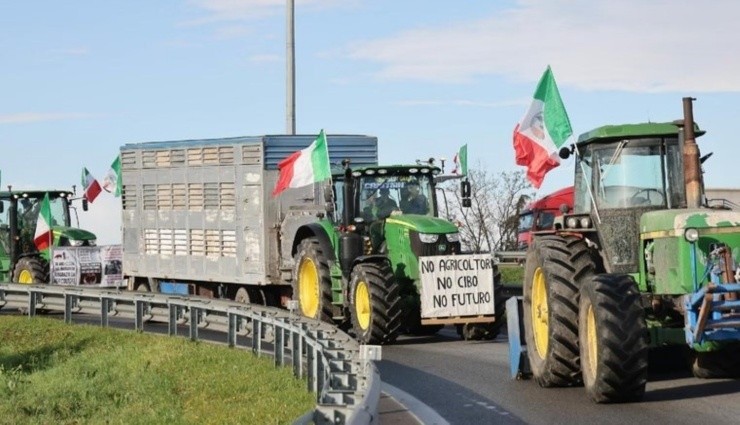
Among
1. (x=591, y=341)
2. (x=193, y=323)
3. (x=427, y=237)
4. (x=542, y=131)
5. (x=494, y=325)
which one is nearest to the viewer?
(x=591, y=341)

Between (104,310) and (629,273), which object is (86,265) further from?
(629,273)

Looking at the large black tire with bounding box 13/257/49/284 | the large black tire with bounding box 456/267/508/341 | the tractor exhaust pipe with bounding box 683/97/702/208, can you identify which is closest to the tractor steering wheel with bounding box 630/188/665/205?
the tractor exhaust pipe with bounding box 683/97/702/208

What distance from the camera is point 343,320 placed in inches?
1000

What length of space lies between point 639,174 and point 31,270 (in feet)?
80.7

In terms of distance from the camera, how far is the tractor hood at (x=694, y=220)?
1504cm

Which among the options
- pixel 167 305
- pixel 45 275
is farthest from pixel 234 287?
pixel 45 275

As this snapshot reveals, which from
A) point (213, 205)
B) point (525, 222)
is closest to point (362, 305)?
point (213, 205)

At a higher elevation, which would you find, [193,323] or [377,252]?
[377,252]

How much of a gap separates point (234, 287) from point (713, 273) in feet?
58.1

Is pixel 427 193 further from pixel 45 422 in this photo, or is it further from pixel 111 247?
pixel 111 247

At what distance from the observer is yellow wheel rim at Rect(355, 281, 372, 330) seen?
23.1 metres

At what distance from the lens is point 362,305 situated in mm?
23516

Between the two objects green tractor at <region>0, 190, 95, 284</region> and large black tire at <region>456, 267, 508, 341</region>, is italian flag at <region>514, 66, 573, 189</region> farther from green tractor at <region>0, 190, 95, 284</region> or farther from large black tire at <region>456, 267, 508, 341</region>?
green tractor at <region>0, 190, 95, 284</region>

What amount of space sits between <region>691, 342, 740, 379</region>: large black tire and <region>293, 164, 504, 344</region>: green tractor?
708 centimetres
